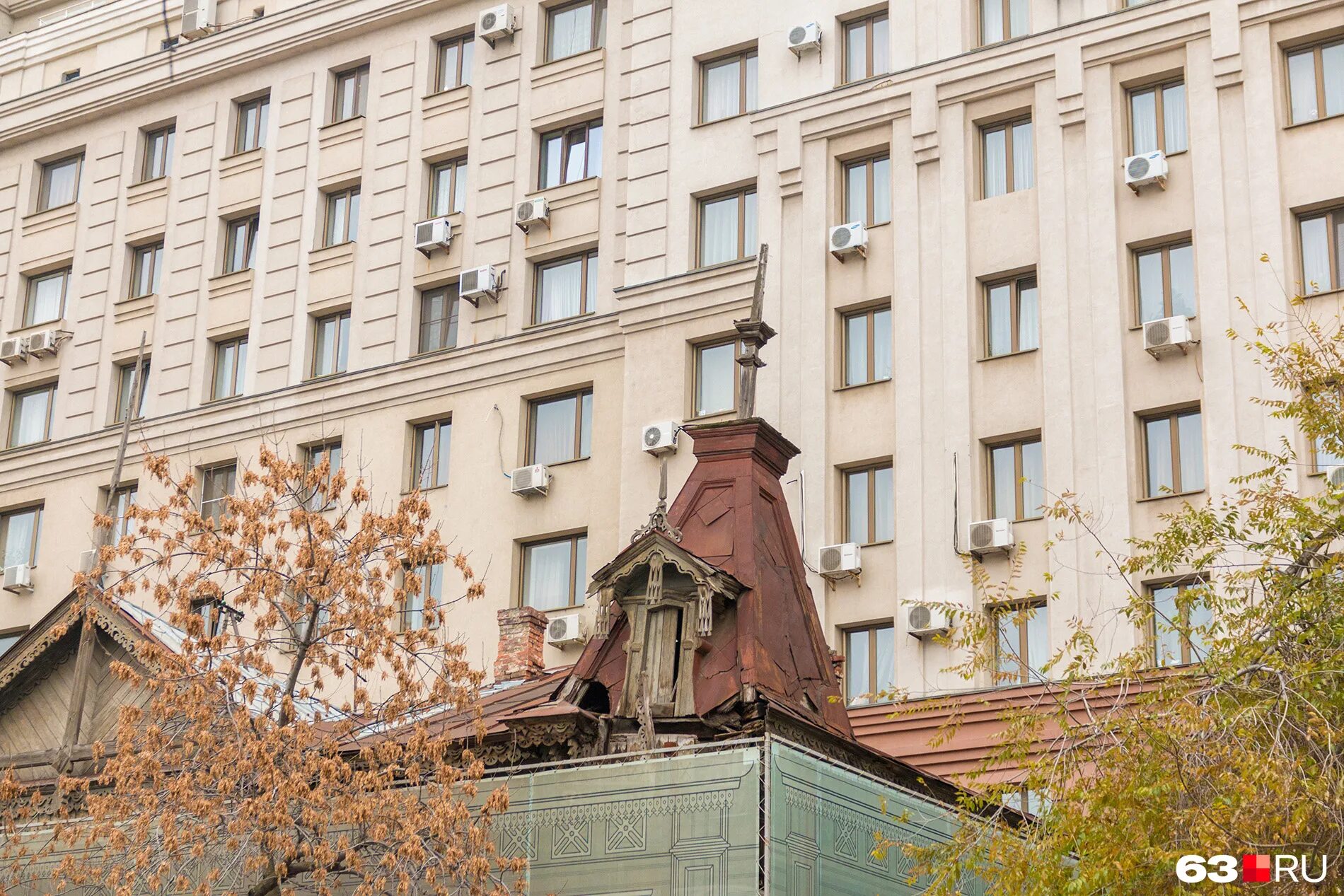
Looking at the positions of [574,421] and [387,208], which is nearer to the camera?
[574,421]

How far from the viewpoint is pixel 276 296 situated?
42469 mm

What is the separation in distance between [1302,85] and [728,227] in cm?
1031

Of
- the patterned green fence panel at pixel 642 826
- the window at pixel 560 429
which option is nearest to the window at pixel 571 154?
the window at pixel 560 429

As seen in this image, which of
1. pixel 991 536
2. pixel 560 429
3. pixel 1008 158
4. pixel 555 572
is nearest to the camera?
pixel 991 536

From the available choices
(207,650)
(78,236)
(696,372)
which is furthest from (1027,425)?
(78,236)

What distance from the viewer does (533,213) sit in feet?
129

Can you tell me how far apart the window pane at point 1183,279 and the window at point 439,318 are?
14.3 meters

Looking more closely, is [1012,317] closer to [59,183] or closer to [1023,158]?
[1023,158]

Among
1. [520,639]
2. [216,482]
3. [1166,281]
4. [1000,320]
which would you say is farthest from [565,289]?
[1166,281]

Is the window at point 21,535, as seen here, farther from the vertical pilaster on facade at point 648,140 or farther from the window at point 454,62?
the vertical pilaster on facade at point 648,140

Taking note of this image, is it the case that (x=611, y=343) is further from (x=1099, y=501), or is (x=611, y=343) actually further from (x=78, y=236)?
(x=78, y=236)

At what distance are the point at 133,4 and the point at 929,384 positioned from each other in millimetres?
23571

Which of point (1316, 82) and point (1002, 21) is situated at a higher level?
point (1002, 21)

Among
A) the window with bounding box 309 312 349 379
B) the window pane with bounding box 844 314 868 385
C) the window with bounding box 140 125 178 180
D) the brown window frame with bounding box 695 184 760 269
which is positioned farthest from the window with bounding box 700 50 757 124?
the window with bounding box 140 125 178 180
